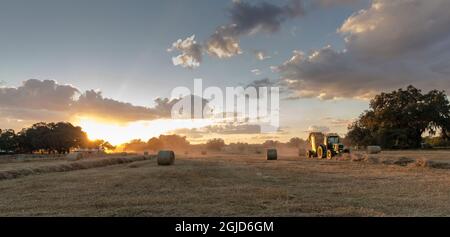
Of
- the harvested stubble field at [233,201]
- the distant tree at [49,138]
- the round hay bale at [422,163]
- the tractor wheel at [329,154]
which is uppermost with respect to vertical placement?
the distant tree at [49,138]

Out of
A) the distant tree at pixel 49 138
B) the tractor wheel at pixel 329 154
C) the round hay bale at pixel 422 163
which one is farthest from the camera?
the distant tree at pixel 49 138

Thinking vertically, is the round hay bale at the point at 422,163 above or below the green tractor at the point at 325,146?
below

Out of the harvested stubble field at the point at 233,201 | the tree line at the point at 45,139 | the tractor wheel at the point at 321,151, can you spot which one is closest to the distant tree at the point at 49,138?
the tree line at the point at 45,139

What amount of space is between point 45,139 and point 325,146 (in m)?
77.8

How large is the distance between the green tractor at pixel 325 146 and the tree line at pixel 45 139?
237ft

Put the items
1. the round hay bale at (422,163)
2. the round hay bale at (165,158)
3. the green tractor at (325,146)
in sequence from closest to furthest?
1. the round hay bale at (422,163)
2. the round hay bale at (165,158)
3. the green tractor at (325,146)

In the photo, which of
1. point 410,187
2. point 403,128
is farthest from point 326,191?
point 403,128

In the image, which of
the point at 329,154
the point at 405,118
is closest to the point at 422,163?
the point at 329,154

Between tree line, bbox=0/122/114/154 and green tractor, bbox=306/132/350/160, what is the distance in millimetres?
72341

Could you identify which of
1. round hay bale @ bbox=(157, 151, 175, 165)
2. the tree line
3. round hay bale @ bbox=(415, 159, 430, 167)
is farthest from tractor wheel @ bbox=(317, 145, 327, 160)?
the tree line

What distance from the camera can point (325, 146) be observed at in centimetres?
4781

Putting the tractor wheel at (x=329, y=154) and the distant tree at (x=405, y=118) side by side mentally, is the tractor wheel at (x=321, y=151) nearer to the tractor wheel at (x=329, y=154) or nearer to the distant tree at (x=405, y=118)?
the tractor wheel at (x=329, y=154)

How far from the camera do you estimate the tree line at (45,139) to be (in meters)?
101
